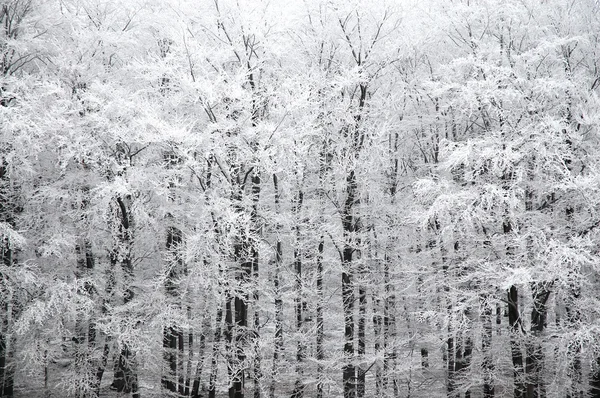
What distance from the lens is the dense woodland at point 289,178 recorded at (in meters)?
11.6

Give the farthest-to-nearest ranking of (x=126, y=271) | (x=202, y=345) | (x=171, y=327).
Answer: (x=202, y=345) < (x=171, y=327) < (x=126, y=271)

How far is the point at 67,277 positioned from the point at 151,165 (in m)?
4.17

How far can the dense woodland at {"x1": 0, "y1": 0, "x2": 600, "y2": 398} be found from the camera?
458 inches

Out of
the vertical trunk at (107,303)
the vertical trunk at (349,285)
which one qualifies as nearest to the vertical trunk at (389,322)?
the vertical trunk at (349,285)

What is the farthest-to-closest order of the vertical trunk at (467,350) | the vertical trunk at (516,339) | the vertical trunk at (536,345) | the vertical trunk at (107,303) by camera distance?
the vertical trunk at (467,350) < the vertical trunk at (107,303) < the vertical trunk at (516,339) < the vertical trunk at (536,345)

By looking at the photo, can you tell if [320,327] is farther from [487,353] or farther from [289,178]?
[487,353]

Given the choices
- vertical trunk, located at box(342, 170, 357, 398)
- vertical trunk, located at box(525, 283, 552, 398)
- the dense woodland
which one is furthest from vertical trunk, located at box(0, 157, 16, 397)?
vertical trunk, located at box(525, 283, 552, 398)

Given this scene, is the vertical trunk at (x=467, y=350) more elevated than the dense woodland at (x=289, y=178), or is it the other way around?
the dense woodland at (x=289, y=178)

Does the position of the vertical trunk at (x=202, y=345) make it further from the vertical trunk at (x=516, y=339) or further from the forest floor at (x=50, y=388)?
the vertical trunk at (x=516, y=339)

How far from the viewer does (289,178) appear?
13.6m

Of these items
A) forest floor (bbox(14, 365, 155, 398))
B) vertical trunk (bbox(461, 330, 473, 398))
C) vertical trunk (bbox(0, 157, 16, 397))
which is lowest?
forest floor (bbox(14, 365, 155, 398))

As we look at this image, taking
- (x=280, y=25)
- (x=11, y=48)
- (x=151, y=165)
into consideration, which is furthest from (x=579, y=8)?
(x=11, y=48)

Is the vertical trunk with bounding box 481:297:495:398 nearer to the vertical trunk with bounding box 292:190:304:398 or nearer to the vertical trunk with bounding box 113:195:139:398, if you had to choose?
the vertical trunk with bounding box 292:190:304:398

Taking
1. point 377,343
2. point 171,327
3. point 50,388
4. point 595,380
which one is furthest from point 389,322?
point 50,388
